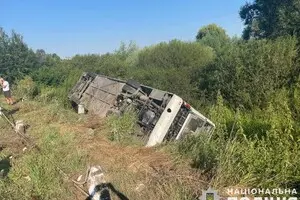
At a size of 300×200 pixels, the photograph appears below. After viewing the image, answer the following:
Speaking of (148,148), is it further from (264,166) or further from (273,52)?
(273,52)

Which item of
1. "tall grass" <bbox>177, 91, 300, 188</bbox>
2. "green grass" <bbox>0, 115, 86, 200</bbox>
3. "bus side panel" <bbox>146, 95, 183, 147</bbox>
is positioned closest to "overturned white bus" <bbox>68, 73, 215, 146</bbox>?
"bus side panel" <bbox>146, 95, 183, 147</bbox>

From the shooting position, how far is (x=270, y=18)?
28109 mm

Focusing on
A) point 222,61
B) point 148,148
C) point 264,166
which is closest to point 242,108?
point 222,61

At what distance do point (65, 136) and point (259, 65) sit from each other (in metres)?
8.01

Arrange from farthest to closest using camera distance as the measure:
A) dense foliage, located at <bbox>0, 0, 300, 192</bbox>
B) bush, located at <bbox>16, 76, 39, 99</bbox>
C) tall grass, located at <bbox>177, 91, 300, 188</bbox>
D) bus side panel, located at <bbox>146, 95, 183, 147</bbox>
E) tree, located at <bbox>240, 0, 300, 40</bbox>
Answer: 1. tree, located at <bbox>240, 0, 300, 40</bbox>
2. bush, located at <bbox>16, 76, 39, 99</bbox>
3. bus side panel, located at <bbox>146, 95, 183, 147</bbox>
4. dense foliage, located at <bbox>0, 0, 300, 192</bbox>
5. tall grass, located at <bbox>177, 91, 300, 188</bbox>

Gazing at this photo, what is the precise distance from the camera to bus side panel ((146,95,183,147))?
8617mm

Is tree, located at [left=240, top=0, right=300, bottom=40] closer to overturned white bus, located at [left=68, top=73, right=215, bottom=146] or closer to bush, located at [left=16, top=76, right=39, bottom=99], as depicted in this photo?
overturned white bus, located at [left=68, top=73, right=215, bottom=146]

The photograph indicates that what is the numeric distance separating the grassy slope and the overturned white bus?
0.88 m

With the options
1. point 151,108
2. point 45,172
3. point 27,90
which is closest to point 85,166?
point 45,172

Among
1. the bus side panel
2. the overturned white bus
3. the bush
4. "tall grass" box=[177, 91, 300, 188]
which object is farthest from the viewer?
the bush

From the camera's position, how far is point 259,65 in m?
13.3

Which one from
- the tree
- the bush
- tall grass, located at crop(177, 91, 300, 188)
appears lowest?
the bush

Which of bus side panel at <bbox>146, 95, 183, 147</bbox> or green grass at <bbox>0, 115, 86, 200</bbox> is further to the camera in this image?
bus side panel at <bbox>146, 95, 183, 147</bbox>

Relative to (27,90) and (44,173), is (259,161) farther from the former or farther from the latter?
(27,90)
